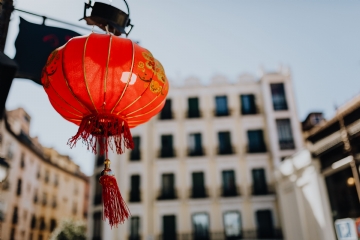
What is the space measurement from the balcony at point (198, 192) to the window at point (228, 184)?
1.24 m

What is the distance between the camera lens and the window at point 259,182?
20625 millimetres

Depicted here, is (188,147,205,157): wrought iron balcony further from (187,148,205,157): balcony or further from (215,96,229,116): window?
(215,96,229,116): window

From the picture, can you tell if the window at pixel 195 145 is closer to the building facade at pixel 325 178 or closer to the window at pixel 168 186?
the window at pixel 168 186

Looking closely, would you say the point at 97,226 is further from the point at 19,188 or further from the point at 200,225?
the point at 19,188

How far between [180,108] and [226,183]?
260 inches

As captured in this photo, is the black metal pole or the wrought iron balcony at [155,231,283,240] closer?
the black metal pole

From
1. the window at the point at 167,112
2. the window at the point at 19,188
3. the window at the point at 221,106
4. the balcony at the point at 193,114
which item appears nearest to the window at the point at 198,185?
the balcony at the point at 193,114

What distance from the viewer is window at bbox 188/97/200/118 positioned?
23219 millimetres

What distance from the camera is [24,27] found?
3.65 m

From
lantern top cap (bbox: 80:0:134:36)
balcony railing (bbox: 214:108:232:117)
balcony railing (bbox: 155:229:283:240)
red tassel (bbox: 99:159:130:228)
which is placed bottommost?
balcony railing (bbox: 155:229:283:240)

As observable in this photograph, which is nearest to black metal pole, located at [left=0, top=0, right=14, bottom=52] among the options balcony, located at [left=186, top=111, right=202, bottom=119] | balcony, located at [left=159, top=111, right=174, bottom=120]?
balcony, located at [left=159, top=111, right=174, bottom=120]

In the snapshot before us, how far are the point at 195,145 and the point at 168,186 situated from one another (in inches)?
142

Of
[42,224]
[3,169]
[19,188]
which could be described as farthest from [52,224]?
[3,169]

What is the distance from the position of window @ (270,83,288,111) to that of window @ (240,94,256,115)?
1530 millimetres
